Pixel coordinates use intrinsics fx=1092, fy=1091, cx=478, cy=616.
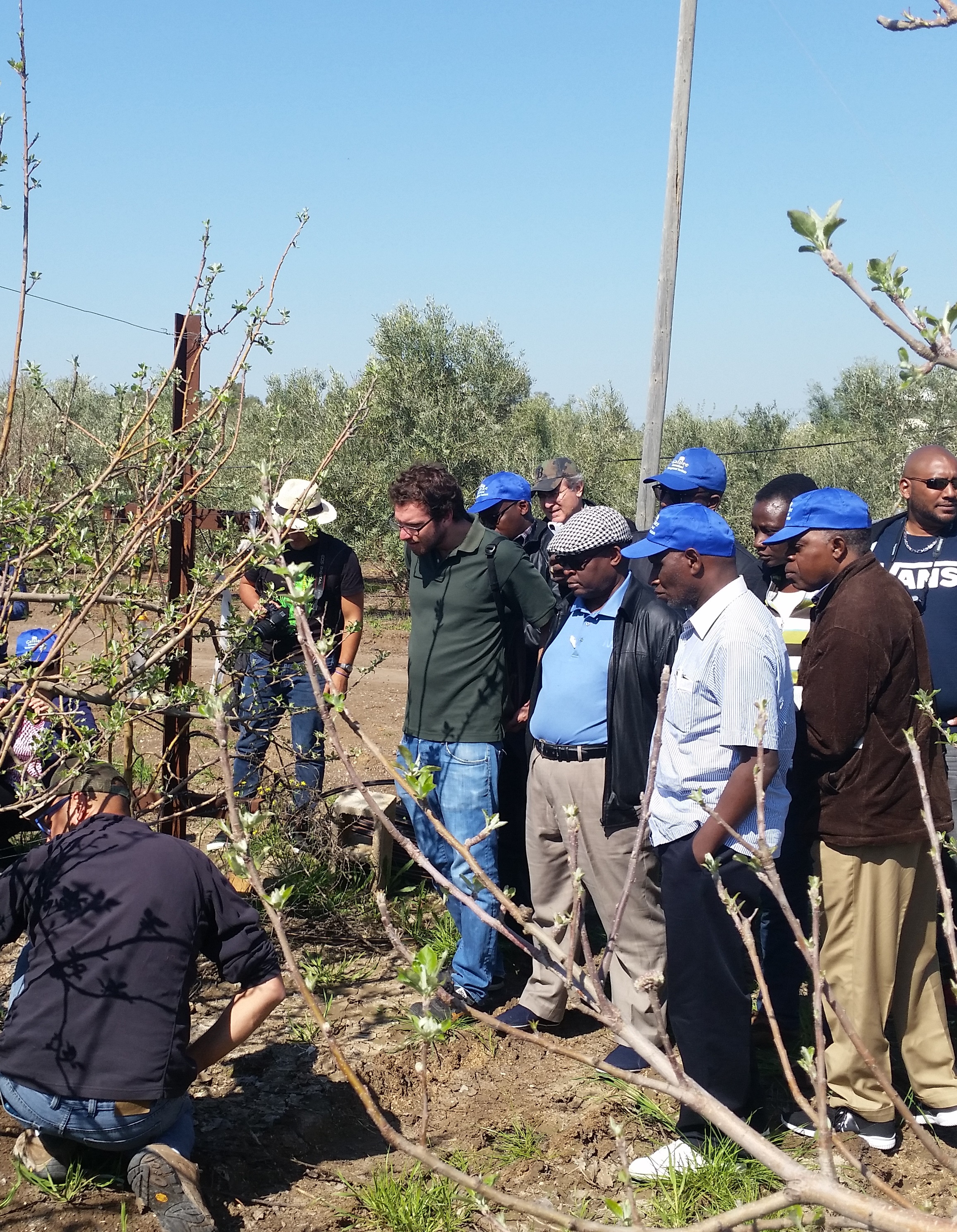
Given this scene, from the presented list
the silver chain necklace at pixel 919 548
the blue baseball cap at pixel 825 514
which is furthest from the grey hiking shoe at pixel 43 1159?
the silver chain necklace at pixel 919 548

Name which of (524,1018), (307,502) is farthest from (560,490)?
(524,1018)

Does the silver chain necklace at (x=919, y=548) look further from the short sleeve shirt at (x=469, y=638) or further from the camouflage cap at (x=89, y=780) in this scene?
the camouflage cap at (x=89, y=780)

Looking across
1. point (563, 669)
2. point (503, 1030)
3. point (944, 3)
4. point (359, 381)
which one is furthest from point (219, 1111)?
point (359, 381)

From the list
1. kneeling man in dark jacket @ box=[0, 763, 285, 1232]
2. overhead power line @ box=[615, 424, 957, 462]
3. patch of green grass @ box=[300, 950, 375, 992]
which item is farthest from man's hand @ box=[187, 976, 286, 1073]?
overhead power line @ box=[615, 424, 957, 462]

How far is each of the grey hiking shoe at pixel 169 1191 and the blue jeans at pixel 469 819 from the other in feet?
5.15

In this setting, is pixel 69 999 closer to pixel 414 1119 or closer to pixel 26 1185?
pixel 26 1185

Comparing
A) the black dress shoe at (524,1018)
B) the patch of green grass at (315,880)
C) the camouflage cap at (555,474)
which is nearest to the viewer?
the black dress shoe at (524,1018)

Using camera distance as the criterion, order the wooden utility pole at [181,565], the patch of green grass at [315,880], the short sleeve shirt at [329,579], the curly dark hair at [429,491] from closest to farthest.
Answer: the wooden utility pole at [181,565] < the curly dark hair at [429,491] < the patch of green grass at [315,880] < the short sleeve shirt at [329,579]

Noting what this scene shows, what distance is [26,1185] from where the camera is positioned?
3074 mm

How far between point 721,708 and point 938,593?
1.64 metres

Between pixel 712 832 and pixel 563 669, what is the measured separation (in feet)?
3.42

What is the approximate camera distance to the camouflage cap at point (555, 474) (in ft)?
19.9

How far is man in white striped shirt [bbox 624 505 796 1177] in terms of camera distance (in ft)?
10.1

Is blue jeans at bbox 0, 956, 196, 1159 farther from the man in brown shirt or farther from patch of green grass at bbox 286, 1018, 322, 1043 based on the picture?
the man in brown shirt
